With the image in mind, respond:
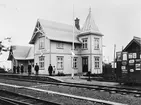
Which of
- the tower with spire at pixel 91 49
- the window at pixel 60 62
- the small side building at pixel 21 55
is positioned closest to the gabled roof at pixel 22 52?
the small side building at pixel 21 55

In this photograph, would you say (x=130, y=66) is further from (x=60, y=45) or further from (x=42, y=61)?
(x=42, y=61)

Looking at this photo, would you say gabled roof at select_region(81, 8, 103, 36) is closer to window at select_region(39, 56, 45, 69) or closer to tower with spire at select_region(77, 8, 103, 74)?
tower with spire at select_region(77, 8, 103, 74)

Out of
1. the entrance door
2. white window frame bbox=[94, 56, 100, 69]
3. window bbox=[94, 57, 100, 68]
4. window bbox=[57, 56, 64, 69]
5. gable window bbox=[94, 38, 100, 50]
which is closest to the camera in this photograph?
window bbox=[57, 56, 64, 69]

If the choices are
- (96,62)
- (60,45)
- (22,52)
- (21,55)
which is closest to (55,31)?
(60,45)

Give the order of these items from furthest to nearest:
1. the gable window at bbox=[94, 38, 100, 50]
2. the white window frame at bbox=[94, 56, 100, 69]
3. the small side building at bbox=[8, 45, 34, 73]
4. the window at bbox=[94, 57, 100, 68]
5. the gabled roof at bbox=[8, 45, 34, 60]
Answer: the gabled roof at bbox=[8, 45, 34, 60]
the small side building at bbox=[8, 45, 34, 73]
the gable window at bbox=[94, 38, 100, 50]
the window at bbox=[94, 57, 100, 68]
the white window frame at bbox=[94, 56, 100, 69]

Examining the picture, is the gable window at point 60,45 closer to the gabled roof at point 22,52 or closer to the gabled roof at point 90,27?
the gabled roof at point 90,27

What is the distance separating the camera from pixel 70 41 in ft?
100.0

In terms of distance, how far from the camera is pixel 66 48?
30.8 m

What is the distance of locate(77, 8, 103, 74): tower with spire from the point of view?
31.1m

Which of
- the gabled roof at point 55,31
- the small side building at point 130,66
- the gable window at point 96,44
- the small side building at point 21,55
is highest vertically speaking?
the gabled roof at point 55,31

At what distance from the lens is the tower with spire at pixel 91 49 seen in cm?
3109

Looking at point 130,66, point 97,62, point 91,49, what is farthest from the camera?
point 97,62

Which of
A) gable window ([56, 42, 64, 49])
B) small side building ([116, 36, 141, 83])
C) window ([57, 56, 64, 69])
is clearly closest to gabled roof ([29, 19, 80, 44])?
gable window ([56, 42, 64, 49])

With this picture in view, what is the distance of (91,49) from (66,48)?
3.83 m
